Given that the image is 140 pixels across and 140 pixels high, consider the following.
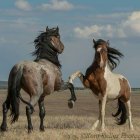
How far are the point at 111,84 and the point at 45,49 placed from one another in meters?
2.17

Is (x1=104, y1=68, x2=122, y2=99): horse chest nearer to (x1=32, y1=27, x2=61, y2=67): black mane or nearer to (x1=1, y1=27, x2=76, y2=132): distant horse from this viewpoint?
(x1=1, y1=27, x2=76, y2=132): distant horse

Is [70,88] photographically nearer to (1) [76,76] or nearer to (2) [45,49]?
(1) [76,76]

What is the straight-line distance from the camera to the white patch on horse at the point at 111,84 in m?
15.4

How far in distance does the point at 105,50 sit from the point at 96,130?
7.48 ft

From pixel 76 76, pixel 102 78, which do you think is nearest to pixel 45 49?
pixel 76 76

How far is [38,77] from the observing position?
544 inches

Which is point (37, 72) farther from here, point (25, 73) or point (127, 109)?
point (127, 109)

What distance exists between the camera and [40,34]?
15234 mm

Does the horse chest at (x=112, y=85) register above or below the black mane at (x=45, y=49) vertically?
below

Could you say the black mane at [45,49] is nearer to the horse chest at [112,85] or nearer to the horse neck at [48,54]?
the horse neck at [48,54]

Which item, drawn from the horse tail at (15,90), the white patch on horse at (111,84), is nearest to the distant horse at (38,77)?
the horse tail at (15,90)

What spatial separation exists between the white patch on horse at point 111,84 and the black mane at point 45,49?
1447 millimetres

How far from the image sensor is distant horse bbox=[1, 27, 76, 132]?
44.7 feet

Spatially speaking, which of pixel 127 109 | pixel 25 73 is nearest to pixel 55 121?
pixel 127 109
